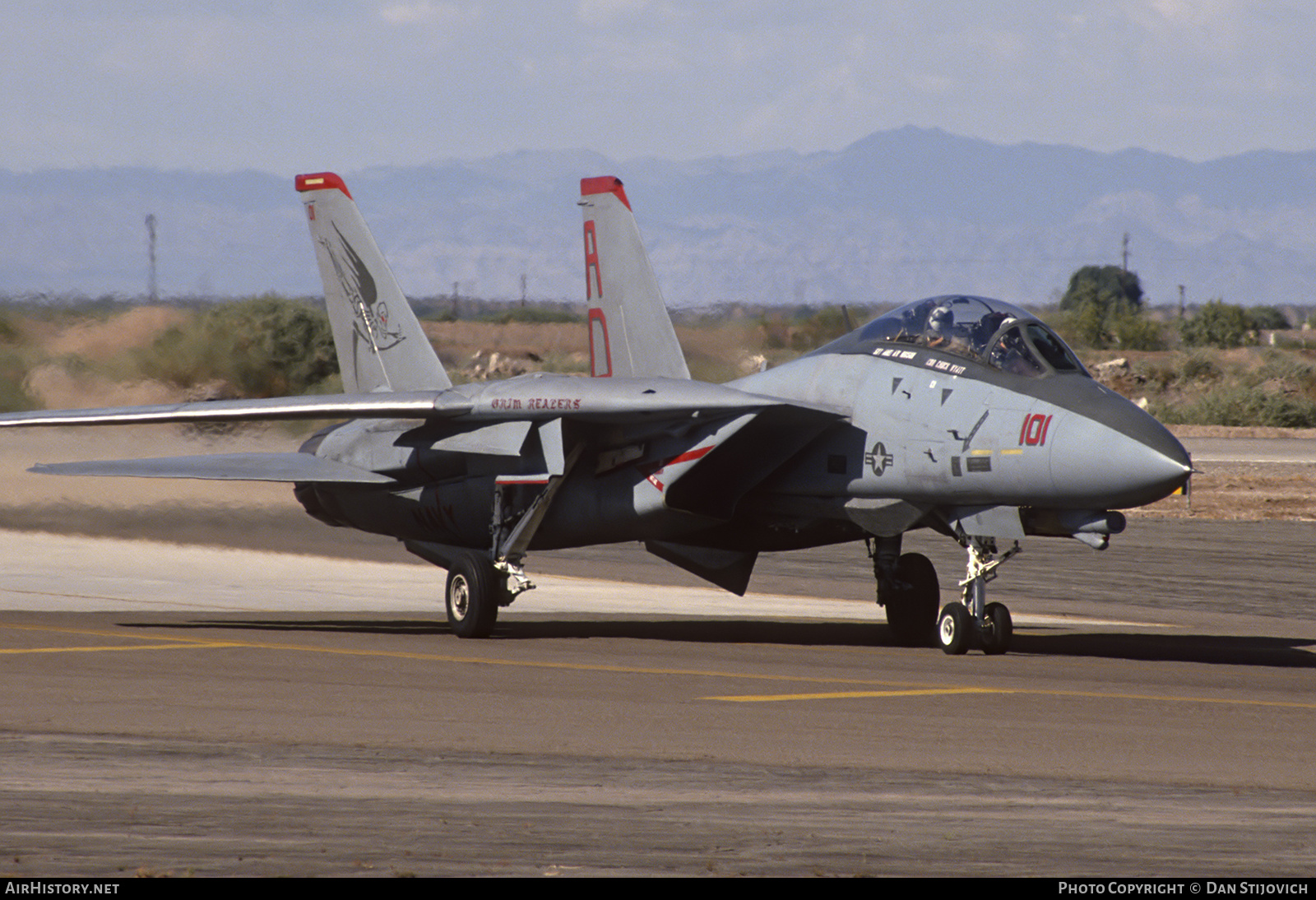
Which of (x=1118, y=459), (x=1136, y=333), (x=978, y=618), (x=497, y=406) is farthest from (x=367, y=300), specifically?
(x=1136, y=333)

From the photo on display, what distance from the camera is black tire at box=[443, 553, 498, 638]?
1669cm

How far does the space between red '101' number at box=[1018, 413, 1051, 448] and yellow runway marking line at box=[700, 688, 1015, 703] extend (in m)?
2.15

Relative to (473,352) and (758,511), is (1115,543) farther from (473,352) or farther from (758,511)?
(473,352)

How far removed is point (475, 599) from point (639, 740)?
6.94 meters

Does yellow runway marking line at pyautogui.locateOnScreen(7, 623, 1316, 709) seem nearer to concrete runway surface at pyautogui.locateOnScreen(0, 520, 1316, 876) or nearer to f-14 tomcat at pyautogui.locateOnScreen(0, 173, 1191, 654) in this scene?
concrete runway surface at pyautogui.locateOnScreen(0, 520, 1316, 876)

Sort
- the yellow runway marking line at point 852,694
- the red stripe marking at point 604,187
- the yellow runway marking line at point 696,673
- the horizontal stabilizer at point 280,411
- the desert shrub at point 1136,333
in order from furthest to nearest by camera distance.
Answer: the desert shrub at point 1136,333 < the red stripe marking at point 604,187 < the horizontal stabilizer at point 280,411 < the yellow runway marking line at point 696,673 < the yellow runway marking line at point 852,694

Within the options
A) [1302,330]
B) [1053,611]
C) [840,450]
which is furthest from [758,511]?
[1302,330]

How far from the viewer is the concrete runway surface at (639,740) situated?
6605 mm

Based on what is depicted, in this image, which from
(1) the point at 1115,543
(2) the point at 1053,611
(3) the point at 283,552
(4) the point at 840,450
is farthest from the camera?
(1) the point at 1115,543

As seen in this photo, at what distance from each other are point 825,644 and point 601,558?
1181cm

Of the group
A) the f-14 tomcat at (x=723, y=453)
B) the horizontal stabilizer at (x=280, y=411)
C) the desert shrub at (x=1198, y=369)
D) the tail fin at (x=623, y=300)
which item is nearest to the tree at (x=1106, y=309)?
the desert shrub at (x=1198, y=369)

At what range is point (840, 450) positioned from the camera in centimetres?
1549

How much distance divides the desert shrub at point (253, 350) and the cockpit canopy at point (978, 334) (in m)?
15.8

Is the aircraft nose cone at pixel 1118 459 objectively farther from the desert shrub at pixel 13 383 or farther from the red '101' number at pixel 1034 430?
the desert shrub at pixel 13 383
